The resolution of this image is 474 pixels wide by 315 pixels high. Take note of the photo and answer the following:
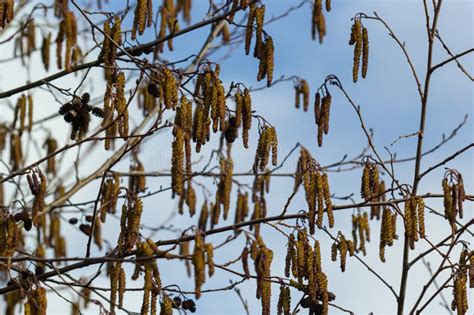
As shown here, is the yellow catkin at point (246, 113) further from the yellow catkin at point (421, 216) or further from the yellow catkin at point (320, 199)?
the yellow catkin at point (421, 216)

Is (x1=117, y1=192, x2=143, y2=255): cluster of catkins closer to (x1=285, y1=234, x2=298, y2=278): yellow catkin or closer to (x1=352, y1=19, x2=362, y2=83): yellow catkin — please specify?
(x1=285, y1=234, x2=298, y2=278): yellow catkin

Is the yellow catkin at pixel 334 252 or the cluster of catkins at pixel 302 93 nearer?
the yellow catkin at pixel 334 252

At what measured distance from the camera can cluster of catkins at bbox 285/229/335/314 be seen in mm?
4090

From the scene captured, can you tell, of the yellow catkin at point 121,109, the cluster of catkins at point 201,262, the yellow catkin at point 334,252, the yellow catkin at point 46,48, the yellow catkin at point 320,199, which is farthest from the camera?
the yellow catkin at point 46,48

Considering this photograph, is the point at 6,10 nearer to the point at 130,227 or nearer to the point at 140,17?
the point at 140,17

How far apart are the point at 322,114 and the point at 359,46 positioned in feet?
1.32

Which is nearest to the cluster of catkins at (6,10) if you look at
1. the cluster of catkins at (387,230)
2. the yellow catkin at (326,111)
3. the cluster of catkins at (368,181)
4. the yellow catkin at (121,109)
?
the yellow catkin at (121,109)

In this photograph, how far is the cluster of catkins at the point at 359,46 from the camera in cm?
462

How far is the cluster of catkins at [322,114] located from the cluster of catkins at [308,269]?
1.92 feet

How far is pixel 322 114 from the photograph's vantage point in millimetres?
4578

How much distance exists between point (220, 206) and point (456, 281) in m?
1.14

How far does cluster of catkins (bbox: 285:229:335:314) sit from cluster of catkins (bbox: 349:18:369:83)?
93 cm

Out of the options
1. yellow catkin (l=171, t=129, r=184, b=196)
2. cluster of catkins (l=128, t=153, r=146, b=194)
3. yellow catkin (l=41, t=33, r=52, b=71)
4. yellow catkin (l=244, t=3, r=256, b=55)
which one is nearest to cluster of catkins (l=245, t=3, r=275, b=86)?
yellow catkin (l=244, t=3, r=256, b=55)

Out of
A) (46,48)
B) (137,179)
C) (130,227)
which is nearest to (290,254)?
(130,227)
